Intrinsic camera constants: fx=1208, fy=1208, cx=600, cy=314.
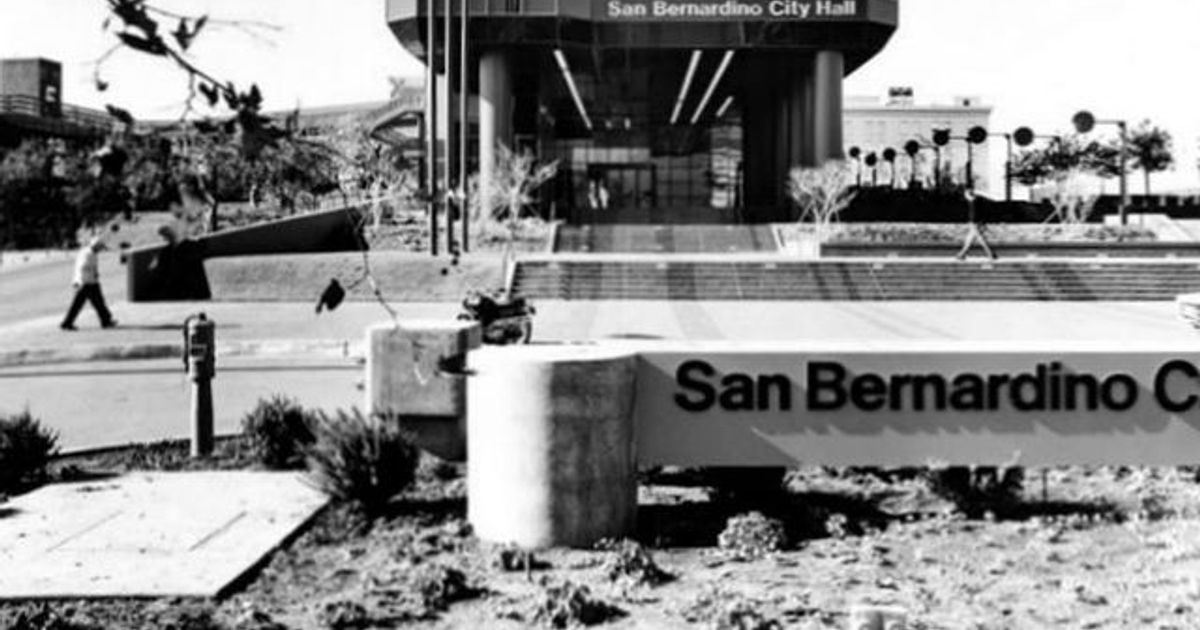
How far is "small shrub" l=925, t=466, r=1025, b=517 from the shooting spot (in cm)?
682

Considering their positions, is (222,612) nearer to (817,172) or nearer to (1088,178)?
(817,172)

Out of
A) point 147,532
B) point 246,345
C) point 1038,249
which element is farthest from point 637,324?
point 1038,249

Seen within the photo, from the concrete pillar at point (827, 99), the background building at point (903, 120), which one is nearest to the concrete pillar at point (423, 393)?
the concrete pillar at point (827, 99)

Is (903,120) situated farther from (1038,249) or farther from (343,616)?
(343,616)

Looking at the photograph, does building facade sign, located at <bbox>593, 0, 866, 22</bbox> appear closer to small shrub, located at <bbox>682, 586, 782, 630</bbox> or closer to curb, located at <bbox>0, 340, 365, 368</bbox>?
curb, located at <bbox>0, 340, 365, 368</bbox>

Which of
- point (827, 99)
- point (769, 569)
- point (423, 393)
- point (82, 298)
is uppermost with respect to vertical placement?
point (827, 99)

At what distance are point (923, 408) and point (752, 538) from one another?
1516mm

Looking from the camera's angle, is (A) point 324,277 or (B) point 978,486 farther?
(A) point 324,277

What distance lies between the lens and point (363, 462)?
683cm

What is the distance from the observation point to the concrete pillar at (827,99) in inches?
2157

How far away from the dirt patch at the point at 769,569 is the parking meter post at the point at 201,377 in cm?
231

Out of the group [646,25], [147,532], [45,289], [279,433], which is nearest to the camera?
[147,532]

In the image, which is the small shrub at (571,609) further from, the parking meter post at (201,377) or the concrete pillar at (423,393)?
the parking meter post at (201,377)

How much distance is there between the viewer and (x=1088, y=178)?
180 feet
